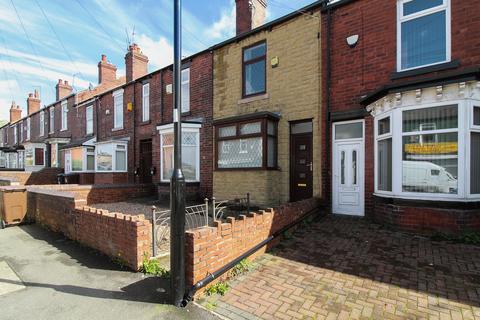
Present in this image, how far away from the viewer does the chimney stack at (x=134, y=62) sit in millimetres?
17031

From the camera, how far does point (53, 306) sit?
11.0ft

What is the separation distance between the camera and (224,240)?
3959 mm

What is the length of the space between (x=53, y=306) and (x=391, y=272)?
4.59 m

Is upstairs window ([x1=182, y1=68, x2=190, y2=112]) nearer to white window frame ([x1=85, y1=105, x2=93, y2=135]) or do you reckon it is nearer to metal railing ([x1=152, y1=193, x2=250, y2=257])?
metal railing ([x1=152, y1=193, x2=250, y2=257])

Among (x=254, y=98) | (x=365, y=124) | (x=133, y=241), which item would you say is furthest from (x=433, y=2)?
(x=133, y=241)

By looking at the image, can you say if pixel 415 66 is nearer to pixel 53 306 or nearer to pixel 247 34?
pixel 247 34

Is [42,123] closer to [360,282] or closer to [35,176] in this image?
[35,176]

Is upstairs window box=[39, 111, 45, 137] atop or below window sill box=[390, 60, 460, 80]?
atop

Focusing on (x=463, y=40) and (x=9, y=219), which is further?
(x=9, y=219)

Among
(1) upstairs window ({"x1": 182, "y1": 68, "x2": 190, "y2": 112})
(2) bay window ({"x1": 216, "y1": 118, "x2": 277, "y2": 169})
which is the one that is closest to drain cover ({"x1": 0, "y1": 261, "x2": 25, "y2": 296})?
(2) bay window ({"x1": 216, "y1": 118, "x2": 277, "y2": 169})

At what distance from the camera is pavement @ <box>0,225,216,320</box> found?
3199 millimetres

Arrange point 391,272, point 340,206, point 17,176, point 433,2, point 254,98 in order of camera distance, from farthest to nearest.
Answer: point 17,176 → point 254,98 → point 340,206 → point 433,2 → point 391,272

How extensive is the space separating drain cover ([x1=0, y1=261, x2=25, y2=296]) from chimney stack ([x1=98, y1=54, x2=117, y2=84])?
63.3 ft

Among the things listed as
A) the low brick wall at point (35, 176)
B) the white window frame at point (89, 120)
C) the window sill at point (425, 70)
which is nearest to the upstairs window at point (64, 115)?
the white window frame at point (89, 120)
